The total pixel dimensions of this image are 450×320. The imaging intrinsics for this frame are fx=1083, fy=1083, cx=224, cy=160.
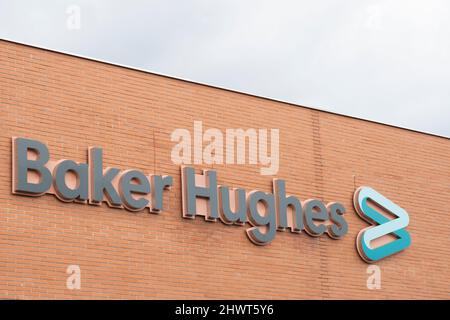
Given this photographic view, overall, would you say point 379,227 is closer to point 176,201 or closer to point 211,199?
point 211,199

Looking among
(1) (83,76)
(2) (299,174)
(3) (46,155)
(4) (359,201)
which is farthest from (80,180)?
(4) (359,201)

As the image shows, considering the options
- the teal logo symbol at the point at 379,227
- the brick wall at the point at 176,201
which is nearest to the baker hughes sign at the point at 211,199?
the teal logo symbol at the point at 379,227

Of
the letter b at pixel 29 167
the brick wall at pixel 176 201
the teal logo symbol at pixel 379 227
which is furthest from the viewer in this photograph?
the teal logo symbol at pixel 379 227

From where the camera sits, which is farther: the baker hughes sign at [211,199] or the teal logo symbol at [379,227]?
the teal logo symbol at [379,227]

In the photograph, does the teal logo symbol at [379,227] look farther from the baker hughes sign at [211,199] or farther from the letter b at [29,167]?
the letter b at [29,167]

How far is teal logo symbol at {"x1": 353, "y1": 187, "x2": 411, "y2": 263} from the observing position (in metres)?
25.6

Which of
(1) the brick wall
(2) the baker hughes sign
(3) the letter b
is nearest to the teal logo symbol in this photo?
(2) the baker hughes sign

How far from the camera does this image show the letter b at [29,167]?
67.5 feet

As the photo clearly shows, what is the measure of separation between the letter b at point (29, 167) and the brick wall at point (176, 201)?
0.58 ft

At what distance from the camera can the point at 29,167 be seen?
20797mm

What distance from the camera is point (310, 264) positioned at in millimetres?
24578

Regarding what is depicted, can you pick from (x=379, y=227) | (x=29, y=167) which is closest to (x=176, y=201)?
(x=29, y=167)

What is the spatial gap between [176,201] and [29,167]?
3.47 meters

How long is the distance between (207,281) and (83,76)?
197 inches
